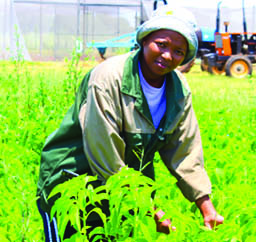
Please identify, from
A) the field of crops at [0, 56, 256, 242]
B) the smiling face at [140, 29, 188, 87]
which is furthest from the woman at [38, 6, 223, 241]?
the field of crops at [0, 56, 256, 242]

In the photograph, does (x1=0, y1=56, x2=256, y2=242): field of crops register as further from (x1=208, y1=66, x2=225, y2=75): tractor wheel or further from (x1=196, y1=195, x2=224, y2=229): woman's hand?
(x1=208, y1=66, x2=225, y2=75): tractor wheel

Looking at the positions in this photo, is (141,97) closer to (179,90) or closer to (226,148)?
(179,90)

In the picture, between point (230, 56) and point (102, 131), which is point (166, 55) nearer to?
point (102, 131)

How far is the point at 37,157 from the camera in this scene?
10.2ft

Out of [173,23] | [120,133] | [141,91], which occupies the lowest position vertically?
[120,133]

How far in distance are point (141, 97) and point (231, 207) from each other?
1.72ft

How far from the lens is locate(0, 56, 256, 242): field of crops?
1.33 meters

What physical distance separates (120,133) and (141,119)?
0.31 ft

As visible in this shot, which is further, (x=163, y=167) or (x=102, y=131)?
(x=163, y=167)

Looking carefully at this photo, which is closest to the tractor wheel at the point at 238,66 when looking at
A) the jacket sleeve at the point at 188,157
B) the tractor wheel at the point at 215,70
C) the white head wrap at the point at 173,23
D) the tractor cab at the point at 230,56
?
the tractor cab at the point at 230,56

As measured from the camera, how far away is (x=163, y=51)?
178 cm

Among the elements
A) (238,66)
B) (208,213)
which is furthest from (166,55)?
(238,66)

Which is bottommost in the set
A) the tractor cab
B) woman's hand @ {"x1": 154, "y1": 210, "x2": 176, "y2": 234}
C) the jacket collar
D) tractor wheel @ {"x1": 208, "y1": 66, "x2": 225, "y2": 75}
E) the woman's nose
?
woman's hand @ {"x1": 154, "y1": 210, "x2": 176, "y2": 234}

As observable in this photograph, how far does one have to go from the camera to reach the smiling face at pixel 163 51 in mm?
1783
